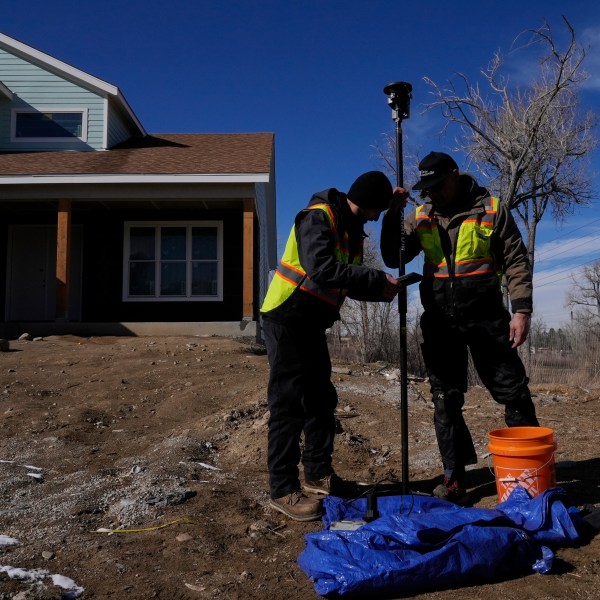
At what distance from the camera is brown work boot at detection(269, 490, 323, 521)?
3326 millimetres

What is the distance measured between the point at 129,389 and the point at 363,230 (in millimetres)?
4453

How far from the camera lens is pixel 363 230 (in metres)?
3.78

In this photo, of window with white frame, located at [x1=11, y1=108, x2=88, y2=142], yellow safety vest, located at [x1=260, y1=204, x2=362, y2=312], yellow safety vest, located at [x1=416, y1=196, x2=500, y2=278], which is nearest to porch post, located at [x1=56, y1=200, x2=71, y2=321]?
window with white frame, located at [x1=11, y1=108, x2=88, y2=142]

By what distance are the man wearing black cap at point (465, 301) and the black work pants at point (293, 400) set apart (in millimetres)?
694

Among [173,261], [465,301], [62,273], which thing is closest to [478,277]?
[465,301]

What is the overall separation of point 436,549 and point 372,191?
1.95 metres

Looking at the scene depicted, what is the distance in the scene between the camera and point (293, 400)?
3.54m

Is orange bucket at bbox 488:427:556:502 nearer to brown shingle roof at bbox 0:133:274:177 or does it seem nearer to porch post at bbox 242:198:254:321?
porch post at bbox 242:198:254:321

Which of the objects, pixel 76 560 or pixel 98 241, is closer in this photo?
pixel 76 560

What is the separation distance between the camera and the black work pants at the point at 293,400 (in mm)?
3520

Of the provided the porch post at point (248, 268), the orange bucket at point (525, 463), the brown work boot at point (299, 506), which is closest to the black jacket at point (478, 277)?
the orange bucket at point (525, 463)

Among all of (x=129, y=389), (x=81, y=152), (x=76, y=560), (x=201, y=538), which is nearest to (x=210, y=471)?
(x=201, y=538)

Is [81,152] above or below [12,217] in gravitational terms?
above

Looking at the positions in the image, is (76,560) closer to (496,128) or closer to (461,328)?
(461,328)
